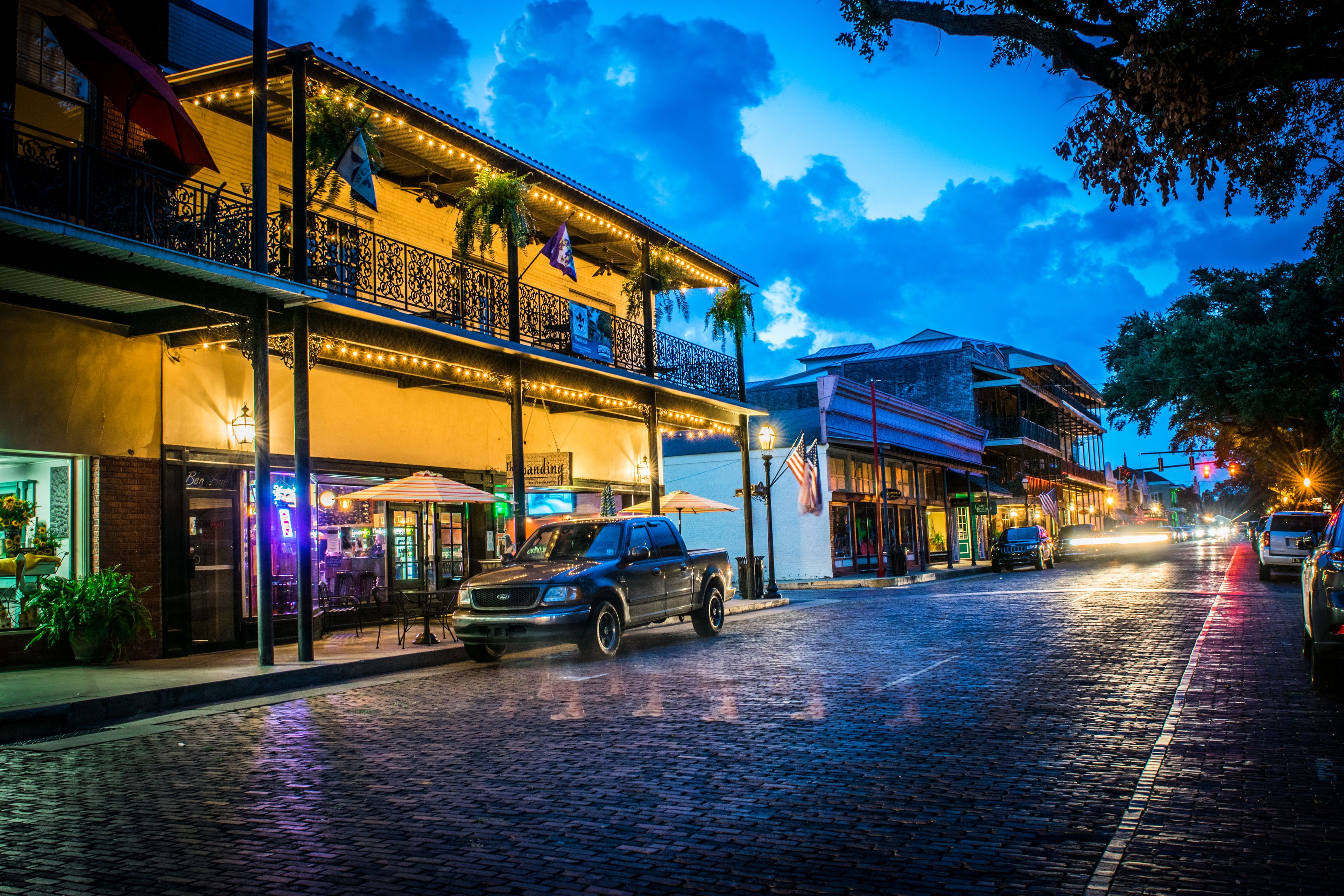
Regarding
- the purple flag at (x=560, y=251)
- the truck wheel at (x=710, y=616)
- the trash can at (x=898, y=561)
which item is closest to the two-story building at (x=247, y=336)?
the purple flag at (x=560, y=251)

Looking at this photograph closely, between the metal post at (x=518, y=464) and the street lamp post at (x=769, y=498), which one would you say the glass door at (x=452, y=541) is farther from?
the street lamp post at (x=769, y=498)

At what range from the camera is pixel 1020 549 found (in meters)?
36.8

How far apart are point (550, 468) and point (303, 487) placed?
709 cm

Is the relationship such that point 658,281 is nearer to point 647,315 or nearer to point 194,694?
point 647,315

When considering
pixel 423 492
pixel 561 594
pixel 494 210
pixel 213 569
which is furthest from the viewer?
pixel 494 210

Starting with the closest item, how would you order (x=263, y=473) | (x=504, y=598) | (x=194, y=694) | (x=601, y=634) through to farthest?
(x=194, y=694) → (x=504, y=598) → (x=263, y=473) → (x=601, y=634)

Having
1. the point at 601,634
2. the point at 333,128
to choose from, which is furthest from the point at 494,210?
the point at 601,634

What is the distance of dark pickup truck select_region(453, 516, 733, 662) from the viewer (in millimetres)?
12375

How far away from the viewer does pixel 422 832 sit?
516 cm

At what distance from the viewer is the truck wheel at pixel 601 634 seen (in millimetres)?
12555

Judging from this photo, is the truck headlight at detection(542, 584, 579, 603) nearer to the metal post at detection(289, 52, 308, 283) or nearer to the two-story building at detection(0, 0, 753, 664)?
the two-story building at detection(0, 0, 753, 664)

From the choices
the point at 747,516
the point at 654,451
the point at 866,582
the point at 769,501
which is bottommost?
the point at 866,582

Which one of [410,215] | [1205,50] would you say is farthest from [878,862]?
[410,215]

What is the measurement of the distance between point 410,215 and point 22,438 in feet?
27.3
